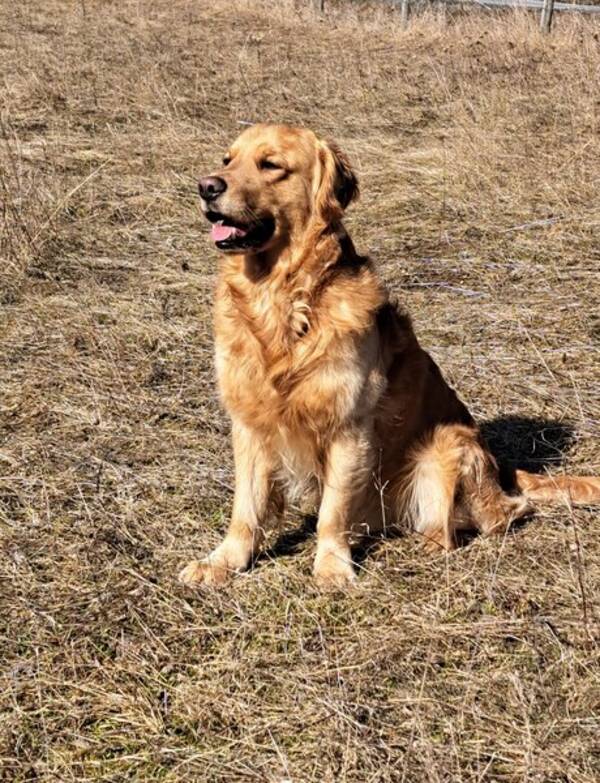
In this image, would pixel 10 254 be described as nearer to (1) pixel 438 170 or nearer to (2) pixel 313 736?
(1) pixel 438 170

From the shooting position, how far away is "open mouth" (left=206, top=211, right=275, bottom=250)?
3006mm

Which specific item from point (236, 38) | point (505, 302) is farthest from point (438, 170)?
point (236, 38)

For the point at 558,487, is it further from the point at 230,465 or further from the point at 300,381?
the point at 230,465

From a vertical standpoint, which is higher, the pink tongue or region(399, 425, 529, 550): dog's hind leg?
the pink tongue

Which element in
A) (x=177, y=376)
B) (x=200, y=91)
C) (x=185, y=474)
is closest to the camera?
(x=185, y=474)

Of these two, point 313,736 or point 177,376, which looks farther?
point 177,376

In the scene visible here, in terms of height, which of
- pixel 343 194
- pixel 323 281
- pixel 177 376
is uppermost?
pixel 343 194

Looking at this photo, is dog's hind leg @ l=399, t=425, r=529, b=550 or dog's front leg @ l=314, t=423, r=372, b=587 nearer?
dog's front leg @ l=314, t=423, r=372, b=587

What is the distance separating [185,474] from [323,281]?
→ 1050mm

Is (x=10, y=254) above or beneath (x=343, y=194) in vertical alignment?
beneath

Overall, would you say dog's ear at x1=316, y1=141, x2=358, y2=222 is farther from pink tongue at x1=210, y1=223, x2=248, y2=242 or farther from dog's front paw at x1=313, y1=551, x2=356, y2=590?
dog's front paw at x1=313, y1=551, x2=356, y2=590

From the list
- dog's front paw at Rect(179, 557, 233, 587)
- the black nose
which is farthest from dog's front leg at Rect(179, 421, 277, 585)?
the black nose

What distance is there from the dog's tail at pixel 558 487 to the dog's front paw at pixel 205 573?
1.19m

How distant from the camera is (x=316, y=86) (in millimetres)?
10078
